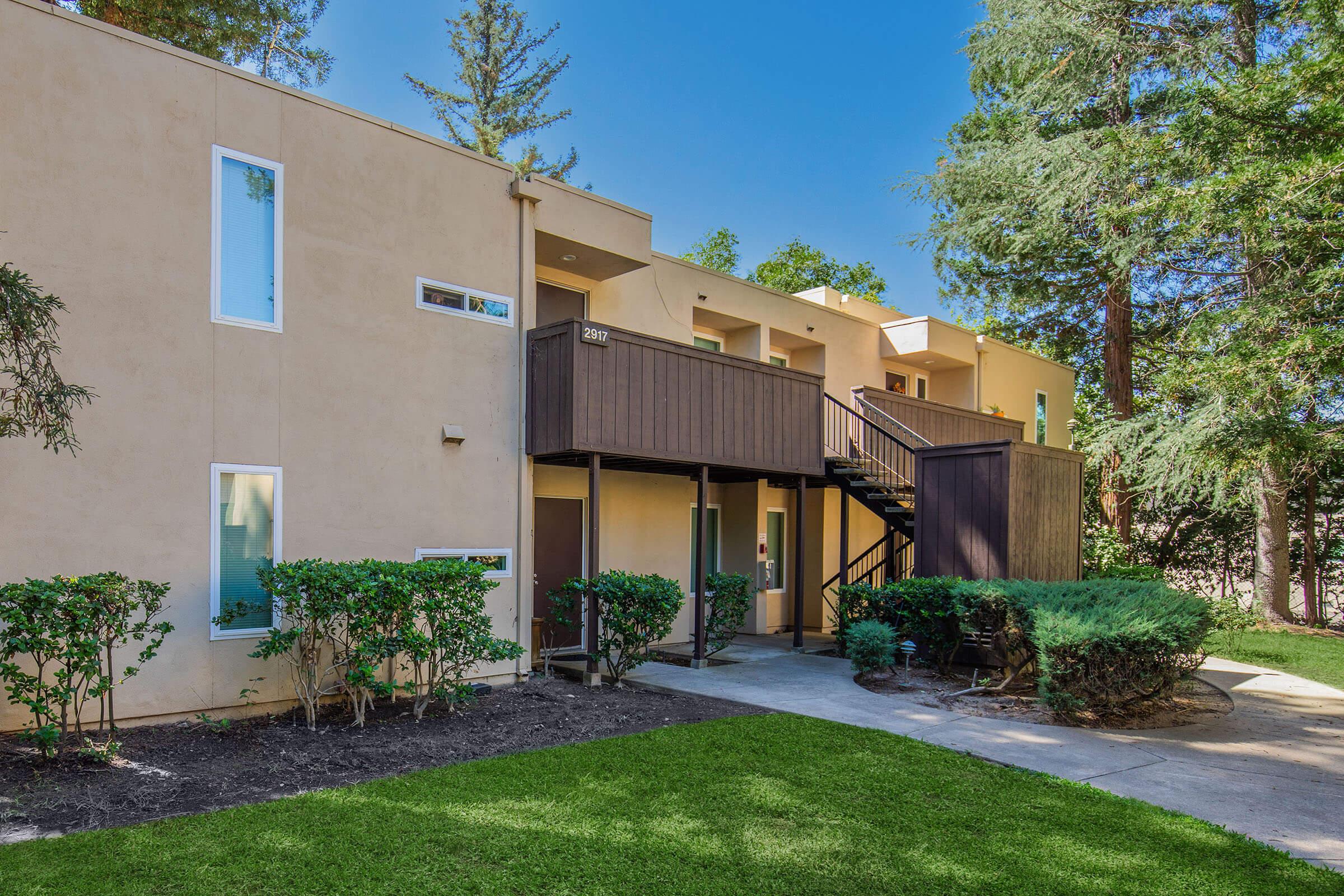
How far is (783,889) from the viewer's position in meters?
3.75

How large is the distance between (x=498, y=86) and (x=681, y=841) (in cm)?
2925

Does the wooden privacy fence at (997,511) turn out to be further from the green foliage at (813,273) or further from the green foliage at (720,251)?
the green foliage at (720,251)

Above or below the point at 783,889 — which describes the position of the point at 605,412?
above

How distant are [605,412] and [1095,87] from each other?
1405 centimetres

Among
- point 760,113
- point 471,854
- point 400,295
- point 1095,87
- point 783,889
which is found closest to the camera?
point 783,889

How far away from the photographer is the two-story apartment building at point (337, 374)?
6.34 m

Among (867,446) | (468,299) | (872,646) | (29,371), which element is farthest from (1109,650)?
(29,371)

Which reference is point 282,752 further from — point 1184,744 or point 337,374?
point 1184,744

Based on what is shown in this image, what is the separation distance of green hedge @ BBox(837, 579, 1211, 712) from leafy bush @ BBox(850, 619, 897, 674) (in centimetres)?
29

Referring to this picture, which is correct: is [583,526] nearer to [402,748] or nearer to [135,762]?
[402,748]

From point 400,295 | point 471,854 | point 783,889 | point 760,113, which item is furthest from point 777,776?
point 760,113

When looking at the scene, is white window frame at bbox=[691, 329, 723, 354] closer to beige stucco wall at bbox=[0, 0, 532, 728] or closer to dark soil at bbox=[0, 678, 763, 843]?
beige stucco wall at bbox=[0, 0, 532, 728]

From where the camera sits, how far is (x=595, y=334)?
344 inches

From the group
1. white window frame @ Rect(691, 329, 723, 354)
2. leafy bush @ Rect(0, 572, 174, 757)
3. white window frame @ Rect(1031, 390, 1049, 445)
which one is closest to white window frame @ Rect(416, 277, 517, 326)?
leafy bush @ Rect(0, 572, 174, 757)
